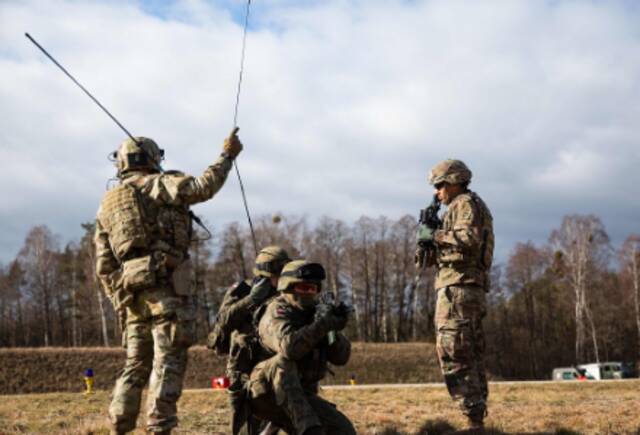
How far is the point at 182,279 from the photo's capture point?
21.0 ft

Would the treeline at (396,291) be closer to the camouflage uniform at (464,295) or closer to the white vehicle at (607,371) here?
the white vehicle at (607,371)

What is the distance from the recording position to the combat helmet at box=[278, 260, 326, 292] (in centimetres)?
579

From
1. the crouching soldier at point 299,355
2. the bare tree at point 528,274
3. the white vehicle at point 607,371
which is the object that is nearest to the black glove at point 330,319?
the crouching soldier at point 299,355

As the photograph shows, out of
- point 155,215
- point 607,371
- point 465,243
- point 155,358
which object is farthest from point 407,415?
point 607,371

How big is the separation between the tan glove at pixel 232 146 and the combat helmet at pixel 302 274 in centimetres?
142

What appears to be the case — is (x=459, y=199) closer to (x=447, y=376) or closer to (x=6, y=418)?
(x=447, y=376)

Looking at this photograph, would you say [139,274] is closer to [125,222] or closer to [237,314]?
[125,222]

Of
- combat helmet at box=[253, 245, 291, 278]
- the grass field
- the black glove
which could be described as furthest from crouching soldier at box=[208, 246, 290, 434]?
the grass field

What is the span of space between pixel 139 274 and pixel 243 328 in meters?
1.21

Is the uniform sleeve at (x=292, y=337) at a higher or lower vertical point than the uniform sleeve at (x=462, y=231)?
lower

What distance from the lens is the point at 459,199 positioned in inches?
289

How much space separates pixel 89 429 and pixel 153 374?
1.92 m

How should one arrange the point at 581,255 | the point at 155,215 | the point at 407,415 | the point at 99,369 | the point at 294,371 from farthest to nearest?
the point at 581,255, the point at 99,369, the point at 407,415, the point at 155,215, the point at 294,371

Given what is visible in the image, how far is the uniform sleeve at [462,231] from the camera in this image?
23.2ft
